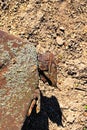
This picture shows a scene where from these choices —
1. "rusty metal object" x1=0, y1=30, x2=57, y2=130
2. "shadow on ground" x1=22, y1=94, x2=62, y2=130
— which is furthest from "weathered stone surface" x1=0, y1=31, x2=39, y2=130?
"shadow on ground" x1=22, y1=94, x2=62, y2=130

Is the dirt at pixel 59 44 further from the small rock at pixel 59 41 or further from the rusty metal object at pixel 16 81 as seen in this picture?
the rusty metal object at pixel 16 81

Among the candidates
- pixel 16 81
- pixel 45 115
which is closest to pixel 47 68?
pixel 16 81

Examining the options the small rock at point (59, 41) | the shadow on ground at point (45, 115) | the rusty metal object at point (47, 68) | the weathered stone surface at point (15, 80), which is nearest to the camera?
the weathered stone surface at point (15, 80)

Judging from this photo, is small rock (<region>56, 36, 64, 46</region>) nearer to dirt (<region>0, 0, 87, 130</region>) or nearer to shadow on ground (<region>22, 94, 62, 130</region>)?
dirt (<region>0, 0, 87, 130</region>)

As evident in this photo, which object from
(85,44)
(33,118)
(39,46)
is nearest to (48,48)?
(39,46)

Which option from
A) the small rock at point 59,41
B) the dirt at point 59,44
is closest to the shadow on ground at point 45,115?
the dirt at point 59,44

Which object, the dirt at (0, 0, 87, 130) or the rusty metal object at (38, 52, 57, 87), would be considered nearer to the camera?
the rusty metal object at (38, 52, 57, 87)

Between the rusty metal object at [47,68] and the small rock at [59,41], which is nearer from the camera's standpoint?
the rusty metal object at [47,68]

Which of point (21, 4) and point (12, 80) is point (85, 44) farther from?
point (12, 80)
